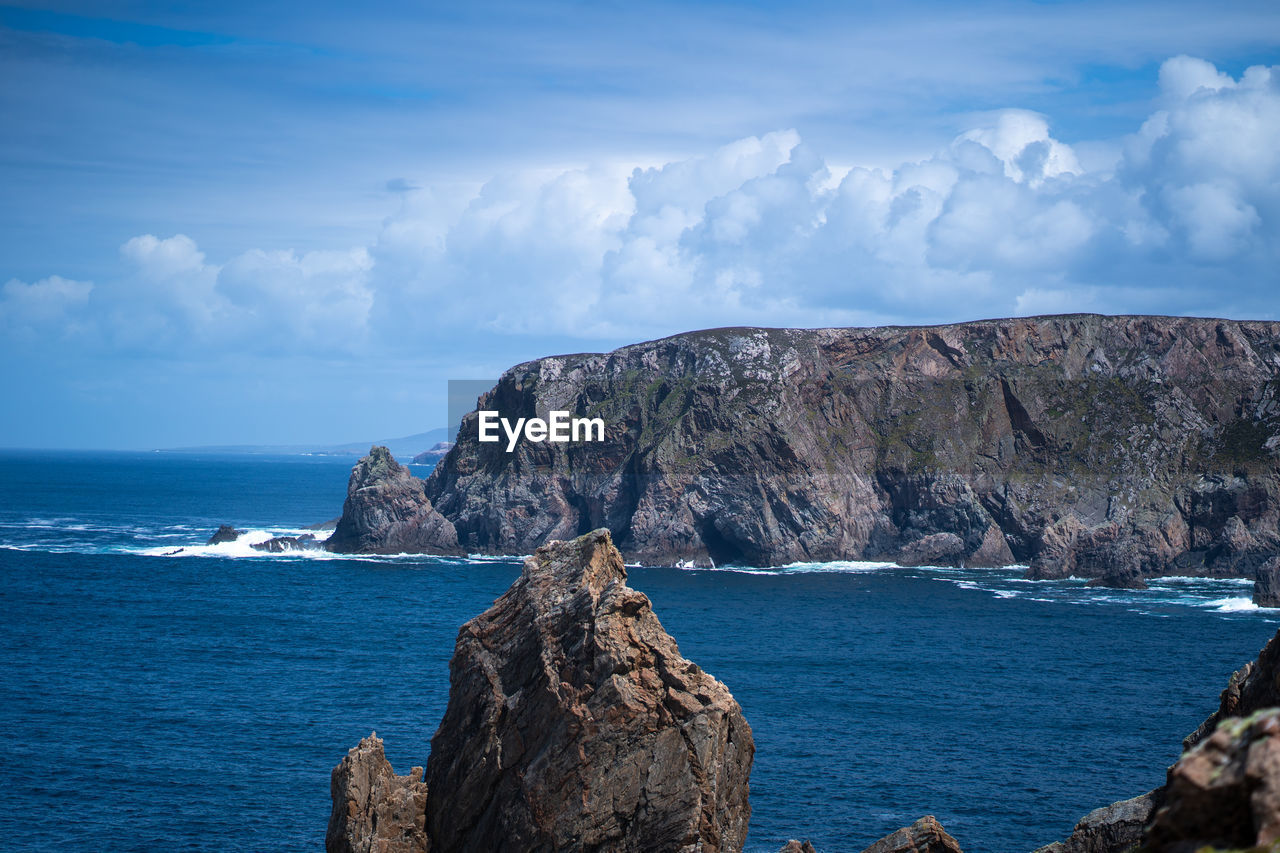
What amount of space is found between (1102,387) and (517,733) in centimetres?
13316

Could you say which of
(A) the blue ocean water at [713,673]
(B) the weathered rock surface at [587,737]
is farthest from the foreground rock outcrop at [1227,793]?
(A) the blue ocean water at [713,673]

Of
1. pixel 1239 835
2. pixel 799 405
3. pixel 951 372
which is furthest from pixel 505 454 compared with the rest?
pixel 1239 835

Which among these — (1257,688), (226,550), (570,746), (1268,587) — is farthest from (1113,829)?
(226,550)

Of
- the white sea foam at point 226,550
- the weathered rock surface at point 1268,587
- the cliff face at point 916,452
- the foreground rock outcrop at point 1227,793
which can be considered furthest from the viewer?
the white sea foam at point 226,550

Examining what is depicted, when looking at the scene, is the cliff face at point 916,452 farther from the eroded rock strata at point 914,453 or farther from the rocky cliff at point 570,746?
the rocky cliff at point 570,746

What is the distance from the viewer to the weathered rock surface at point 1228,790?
11.4 meters

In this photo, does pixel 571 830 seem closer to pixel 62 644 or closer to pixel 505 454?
pixel 62 644

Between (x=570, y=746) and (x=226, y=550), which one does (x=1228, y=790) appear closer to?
(x=570, y=746)

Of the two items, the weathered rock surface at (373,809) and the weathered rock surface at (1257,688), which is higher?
the weathered rock surface at (1257,688)

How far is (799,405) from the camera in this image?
482ft

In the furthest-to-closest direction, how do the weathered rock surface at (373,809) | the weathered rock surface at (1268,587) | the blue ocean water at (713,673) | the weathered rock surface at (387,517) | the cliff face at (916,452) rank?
the weathered rock surface at (387,517) → the cliff face at (916,452) → the weathered rock surface at (1268,587) → the blue ocean water at (713,673) → the weathered rock surface at (373,809)

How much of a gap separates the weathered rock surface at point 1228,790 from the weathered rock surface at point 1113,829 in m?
17.5

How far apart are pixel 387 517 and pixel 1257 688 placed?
126637mm

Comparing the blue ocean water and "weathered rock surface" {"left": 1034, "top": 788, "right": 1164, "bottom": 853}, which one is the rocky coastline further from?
the blue ocean water
